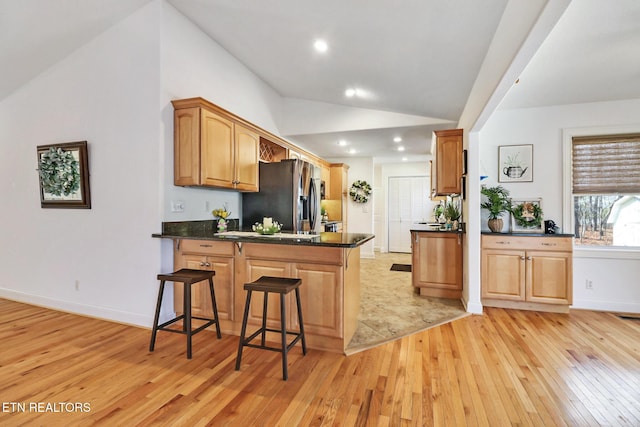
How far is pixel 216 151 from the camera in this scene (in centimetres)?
317

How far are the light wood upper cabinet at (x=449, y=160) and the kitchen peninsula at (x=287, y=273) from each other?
194 cm

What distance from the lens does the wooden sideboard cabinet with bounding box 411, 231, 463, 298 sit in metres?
4.01

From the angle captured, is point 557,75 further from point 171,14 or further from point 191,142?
point 171,14

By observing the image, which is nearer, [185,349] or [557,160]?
[185,349]

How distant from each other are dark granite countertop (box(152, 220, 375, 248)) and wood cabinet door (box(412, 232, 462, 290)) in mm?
1461

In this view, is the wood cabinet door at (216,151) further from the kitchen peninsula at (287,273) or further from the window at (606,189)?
the window at (606,189)

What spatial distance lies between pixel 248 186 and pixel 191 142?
3.16 ft

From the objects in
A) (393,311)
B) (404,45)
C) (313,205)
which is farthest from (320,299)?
(404,45)

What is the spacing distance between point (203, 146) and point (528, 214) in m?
3.97

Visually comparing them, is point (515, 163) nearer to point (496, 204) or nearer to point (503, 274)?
point (496, 204)

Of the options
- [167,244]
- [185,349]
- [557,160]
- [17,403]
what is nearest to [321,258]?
[185,349]

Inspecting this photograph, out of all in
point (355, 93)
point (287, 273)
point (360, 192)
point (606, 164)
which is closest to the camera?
point (287, 273)

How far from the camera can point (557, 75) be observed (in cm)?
298

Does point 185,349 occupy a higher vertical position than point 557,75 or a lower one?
lower
